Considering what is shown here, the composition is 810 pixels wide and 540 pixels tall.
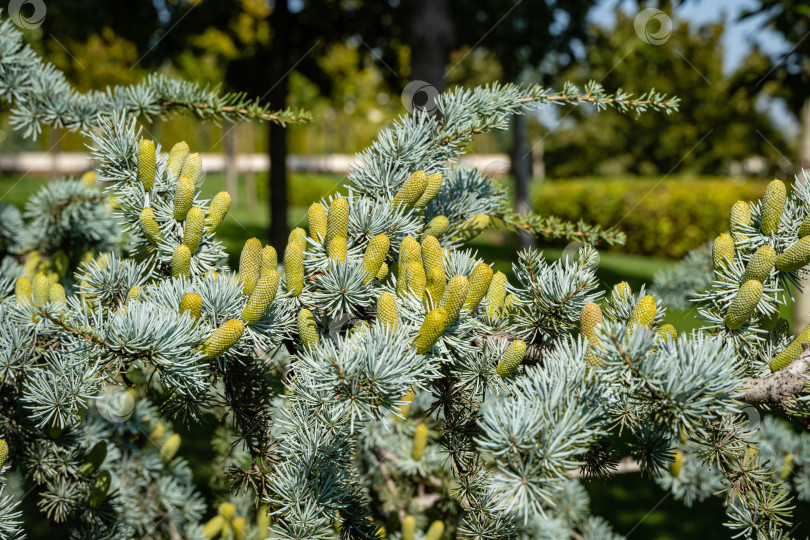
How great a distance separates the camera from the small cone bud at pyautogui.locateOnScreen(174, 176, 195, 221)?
1166mm

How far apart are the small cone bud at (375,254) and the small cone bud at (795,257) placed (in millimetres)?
658

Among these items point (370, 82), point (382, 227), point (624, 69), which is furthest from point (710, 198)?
point (382, 227)

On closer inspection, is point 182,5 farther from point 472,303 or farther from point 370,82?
point 370,82

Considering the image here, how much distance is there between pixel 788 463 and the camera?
1902mm

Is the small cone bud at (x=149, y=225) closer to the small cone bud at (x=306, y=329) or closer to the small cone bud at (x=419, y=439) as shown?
the small cone bud at (x=306, y=329)

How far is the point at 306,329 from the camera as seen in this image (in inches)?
40.9

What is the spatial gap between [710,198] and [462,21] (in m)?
9.38

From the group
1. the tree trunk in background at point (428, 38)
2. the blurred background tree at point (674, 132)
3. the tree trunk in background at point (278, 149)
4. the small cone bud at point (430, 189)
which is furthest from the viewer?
the blurred background tree at point (674, 132)

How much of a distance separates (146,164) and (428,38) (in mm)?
4412

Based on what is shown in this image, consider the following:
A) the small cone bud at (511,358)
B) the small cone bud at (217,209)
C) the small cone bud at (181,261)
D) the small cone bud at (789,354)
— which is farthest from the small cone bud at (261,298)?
the small cone bud at (789,354)

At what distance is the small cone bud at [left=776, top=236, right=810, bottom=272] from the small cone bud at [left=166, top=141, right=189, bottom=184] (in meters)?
1.11

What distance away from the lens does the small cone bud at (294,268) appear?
107cm

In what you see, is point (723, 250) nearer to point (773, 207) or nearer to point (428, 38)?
point (773, 207)

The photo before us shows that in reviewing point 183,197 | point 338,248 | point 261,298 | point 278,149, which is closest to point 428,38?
point 278,149
